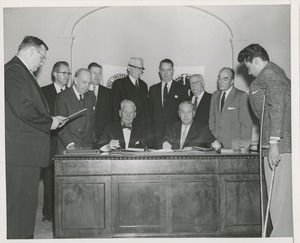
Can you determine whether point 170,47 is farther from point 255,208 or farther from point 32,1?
point 255,208

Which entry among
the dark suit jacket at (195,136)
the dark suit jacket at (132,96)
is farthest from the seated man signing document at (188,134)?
the dark suit jacket at (132,96)

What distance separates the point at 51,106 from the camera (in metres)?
4.18

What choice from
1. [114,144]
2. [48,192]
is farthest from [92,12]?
[48,192]

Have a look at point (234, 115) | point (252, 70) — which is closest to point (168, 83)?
point (234, 115)

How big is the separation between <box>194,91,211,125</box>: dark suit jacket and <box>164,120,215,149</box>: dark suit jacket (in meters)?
0.07

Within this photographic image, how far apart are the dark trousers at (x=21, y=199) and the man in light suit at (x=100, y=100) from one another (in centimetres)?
100

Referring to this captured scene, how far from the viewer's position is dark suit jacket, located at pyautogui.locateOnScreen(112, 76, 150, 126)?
14.0 ft

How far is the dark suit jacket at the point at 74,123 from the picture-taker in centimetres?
407

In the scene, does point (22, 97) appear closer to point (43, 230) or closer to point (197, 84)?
point (43, 230)

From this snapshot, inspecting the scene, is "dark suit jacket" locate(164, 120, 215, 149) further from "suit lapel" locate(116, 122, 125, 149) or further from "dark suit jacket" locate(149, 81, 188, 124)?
"suit lapel" locate(116, 122, 125, 149)

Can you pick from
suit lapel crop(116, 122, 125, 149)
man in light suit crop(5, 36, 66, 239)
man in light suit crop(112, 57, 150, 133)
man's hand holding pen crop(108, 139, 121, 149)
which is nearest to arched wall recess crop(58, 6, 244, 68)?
man in light suit crop(112, 57, 150, 133)

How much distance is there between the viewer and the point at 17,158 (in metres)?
3.30

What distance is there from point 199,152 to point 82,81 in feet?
4.84

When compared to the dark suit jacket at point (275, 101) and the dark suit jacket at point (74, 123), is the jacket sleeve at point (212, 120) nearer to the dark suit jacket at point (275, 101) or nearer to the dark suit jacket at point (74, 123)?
the dark suit jacket at point (275, 101)
